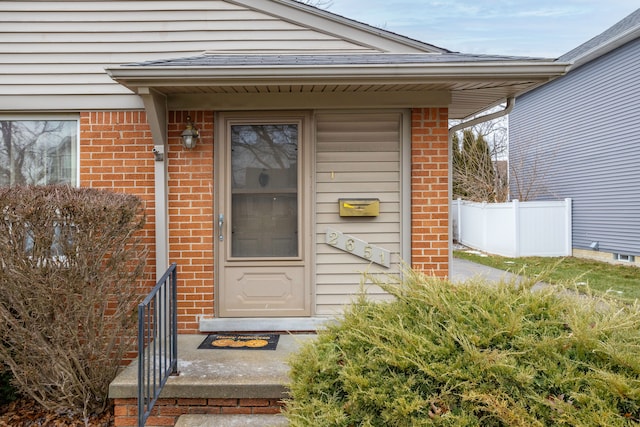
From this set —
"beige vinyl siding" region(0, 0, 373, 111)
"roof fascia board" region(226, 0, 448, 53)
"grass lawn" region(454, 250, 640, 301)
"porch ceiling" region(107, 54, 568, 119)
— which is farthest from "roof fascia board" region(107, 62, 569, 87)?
"grass lawn" region(454, 250, 640, 301)

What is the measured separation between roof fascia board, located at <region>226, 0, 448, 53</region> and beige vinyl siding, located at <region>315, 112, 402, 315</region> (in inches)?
28.7

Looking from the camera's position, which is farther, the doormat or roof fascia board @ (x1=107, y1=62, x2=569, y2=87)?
the doormat

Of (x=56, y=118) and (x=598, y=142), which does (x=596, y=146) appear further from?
(x=56, y=118)

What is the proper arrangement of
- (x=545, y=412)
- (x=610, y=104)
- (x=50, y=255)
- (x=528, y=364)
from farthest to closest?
1. (x=610, y=104)
2. (x=50, y=255)
3. (x=528, y=364)
4. (x=545, y=412)

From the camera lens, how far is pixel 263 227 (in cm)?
438

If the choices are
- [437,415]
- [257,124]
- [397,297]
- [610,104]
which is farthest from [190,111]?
[610,104]

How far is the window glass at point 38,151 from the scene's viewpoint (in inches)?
175

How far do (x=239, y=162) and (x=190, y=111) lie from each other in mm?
645

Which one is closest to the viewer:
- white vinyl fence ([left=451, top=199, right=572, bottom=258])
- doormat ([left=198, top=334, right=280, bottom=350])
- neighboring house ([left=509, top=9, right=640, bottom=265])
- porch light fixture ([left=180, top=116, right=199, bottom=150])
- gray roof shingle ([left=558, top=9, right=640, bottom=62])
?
doormat ([left=198, top=334, right=280, bottom=350])

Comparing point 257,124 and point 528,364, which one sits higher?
point 257,124

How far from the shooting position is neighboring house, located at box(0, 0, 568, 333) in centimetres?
432

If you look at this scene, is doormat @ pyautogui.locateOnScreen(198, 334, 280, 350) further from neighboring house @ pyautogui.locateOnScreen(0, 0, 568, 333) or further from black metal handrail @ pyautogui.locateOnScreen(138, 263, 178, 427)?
black metal handrail @ pyautogui.locateOnScreen(138, 263, 178, 427)

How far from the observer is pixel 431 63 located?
3.65 m

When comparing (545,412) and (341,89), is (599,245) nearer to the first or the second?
(341,89)
